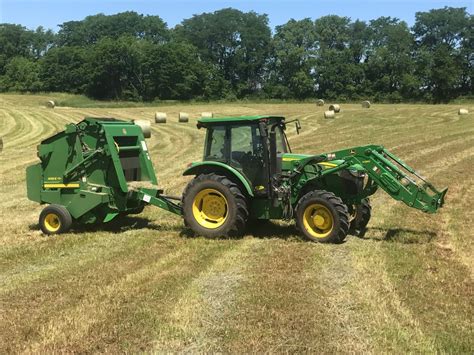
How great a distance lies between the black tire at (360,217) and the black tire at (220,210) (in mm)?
1698

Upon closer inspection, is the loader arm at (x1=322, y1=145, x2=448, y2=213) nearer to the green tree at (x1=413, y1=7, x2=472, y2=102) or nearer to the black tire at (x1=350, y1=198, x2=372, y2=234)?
the black tire at (x1=350, y1=198, x2=372, y2=234)

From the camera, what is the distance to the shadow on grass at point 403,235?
766cm

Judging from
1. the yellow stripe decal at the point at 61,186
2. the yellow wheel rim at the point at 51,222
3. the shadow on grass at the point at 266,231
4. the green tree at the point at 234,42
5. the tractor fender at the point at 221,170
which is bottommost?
the shadow on grass at the point at 266,231

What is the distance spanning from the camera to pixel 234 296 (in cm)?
549

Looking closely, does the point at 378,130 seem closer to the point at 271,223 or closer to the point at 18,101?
the point at 271,223

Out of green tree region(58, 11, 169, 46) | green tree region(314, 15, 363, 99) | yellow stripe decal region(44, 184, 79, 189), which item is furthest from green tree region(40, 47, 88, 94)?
yellow stripe decal region(44, 184, 79, 189)

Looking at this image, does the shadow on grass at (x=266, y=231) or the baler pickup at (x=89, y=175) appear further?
the baler pickup at (x=89, y=175)

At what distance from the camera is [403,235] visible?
7.96m

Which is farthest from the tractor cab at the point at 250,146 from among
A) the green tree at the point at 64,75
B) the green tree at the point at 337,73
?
the green tree at the point at 64,75

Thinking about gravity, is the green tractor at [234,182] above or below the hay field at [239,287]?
above

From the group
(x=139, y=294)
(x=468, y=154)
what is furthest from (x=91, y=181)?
(x=468, y=154)

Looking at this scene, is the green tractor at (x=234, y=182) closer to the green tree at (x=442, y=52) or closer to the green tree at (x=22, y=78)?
the green tree at (x=442, y=52)

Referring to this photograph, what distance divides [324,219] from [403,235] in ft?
4.23

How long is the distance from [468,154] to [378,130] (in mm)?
7310
